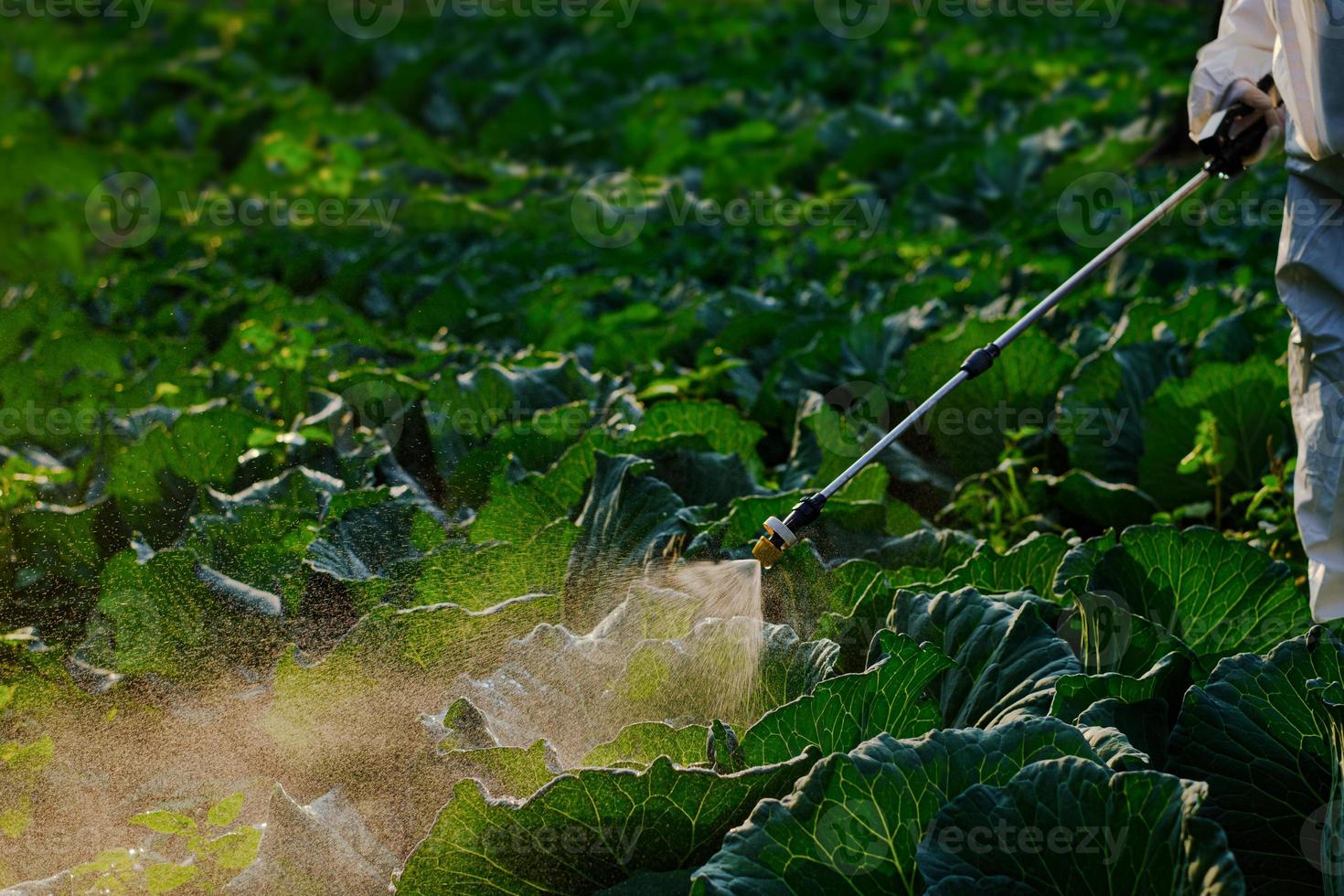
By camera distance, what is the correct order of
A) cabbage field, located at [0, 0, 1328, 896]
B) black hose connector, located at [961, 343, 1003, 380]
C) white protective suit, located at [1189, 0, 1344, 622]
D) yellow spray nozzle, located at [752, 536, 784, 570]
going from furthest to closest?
black hose connector, located at [961, 343, 1003, 380]
yellow spray nozzle, located at [752, 536, 784, 570]
white protective suit, located at [1189, 0, 1344, 622]
cabbage field, located at [0, 0, 1328, 896]

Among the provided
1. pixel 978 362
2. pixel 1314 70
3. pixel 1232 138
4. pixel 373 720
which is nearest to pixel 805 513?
pixel 978 362

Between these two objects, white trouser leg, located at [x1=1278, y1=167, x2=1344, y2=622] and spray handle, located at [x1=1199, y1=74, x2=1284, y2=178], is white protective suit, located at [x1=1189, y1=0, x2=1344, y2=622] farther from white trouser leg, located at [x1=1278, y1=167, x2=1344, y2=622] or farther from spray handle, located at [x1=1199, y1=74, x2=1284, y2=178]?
spray handle, located at [x1=1199, y1=74, x2=1284, y2=178]

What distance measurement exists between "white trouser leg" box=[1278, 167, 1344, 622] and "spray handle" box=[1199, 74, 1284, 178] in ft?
1.86

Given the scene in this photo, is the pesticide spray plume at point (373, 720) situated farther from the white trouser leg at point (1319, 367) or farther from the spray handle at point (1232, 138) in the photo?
the spray handle at point (1232, 138)

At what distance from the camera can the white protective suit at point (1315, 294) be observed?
241cm

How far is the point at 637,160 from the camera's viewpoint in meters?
10.2

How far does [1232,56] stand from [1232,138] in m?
0.18

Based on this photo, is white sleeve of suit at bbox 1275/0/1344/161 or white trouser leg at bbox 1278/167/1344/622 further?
white trouser leg at bbox 1278/167/1344/622

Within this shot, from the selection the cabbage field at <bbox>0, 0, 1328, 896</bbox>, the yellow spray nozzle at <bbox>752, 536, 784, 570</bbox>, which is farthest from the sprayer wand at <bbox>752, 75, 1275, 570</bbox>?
the cabbage field at <bbox>0, 0, 1328, 896</bbox>

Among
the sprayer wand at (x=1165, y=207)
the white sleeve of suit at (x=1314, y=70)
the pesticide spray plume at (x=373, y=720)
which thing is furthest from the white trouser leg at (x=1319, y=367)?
the pesticide spray plume at (x=373, y=720)

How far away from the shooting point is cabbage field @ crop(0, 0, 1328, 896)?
1.97 meters

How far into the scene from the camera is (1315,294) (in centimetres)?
252

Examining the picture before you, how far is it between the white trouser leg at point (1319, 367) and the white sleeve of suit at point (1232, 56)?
0.58m

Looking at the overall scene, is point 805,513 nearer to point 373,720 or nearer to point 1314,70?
point 373,720
